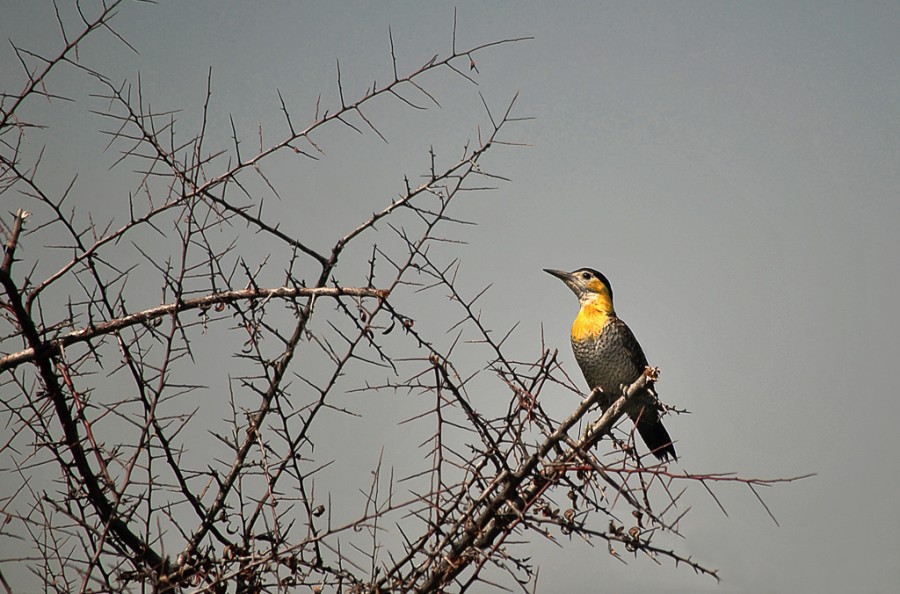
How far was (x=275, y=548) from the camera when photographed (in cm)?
283

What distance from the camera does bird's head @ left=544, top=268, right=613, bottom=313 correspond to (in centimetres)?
613

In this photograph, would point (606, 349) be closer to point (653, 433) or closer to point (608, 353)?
point (608, 353)

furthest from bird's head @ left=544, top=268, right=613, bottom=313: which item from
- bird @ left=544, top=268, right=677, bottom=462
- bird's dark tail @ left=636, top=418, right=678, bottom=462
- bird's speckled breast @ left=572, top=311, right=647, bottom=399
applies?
bird's dark tail @ left=636, top=418, right=678, bottom=462

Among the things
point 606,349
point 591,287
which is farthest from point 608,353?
point 591,287

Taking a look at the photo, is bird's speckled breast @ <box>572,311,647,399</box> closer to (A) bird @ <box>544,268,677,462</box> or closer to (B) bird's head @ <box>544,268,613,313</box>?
(A) bird @ <box>544,268,677,462</box>

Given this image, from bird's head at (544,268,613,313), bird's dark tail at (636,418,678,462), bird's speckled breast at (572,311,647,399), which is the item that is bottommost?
bird's dark tail at (636,418,678,462)

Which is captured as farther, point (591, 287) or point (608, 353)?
point (591, 287)

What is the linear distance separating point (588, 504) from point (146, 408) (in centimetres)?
146

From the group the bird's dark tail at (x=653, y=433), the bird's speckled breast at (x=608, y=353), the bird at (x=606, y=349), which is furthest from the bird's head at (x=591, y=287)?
the bird's dark tail at (x=653, y=433)

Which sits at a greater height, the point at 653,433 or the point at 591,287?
the point at 591,287

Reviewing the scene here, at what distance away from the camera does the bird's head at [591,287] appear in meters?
6.13

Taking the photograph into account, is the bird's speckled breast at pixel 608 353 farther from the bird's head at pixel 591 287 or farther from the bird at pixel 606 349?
the bird's head at pixel 591 287

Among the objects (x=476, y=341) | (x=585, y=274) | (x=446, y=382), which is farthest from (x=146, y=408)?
(x=585, y=274)

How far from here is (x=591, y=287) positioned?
243 inches
